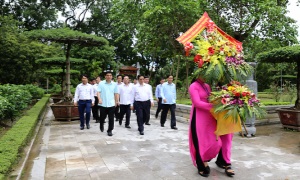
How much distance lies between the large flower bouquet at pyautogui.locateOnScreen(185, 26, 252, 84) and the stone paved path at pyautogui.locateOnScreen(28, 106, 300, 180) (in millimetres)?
1471

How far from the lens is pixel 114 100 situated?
23.4 feet

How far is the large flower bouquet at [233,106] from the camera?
3.48 m

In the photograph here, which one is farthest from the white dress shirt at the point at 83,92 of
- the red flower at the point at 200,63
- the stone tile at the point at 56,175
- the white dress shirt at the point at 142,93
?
the red flower at the point at 200,63

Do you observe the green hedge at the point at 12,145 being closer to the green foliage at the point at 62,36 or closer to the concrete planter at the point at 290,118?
the green foliage at the point at 62,36

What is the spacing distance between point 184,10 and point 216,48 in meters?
7.26

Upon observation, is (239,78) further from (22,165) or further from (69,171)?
(22,165)

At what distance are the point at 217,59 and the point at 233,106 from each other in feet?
2.26

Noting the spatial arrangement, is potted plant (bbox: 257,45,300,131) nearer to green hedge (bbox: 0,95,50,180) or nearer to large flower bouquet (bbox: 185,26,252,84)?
large flower bouquet (bbox: 185,26,252,84)

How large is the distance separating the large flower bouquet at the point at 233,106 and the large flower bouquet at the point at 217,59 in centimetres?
17

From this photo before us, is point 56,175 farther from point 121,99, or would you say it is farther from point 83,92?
point 121,99

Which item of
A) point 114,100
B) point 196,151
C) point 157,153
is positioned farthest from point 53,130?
point 196,151

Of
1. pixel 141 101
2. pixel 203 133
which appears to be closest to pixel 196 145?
pixel 203 133

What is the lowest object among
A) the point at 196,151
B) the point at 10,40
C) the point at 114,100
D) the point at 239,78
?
the point at 196,151

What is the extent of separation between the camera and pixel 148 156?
4965 mm
